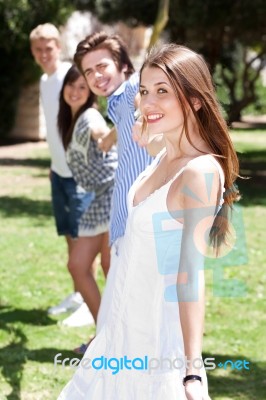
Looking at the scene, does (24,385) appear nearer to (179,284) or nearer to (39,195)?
(179,284)

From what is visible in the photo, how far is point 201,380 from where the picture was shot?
2338 millimetres

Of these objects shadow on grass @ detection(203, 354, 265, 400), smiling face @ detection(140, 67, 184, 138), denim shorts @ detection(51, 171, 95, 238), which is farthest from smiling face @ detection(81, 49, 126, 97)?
shadow on grass @ detection(203, 354, 265, 400)

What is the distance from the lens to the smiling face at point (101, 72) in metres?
4.23

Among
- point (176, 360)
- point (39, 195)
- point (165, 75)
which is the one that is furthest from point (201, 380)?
point (39, 195)

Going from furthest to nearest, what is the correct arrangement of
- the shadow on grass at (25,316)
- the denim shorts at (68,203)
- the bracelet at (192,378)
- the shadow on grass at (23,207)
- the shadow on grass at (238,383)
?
the shadow on grass at (23,207)
the shadow on grass at (25,316)
the denim shorts at (68,203)
the shadow on grass at (238,383)
the bracelet at (192,378)

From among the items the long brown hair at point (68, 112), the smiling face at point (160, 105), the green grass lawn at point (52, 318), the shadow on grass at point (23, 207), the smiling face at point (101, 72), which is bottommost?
the shadow on grass at point (23, 207)

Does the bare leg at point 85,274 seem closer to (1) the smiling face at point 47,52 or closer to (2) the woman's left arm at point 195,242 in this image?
(1) the smiling face at point 47,52

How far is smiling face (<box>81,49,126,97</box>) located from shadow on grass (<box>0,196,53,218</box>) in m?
6.41

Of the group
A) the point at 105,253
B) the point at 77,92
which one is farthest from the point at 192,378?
the point at 77,92

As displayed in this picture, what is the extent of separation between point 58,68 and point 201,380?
4.37m

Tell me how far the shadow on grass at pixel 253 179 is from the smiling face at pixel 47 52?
5.09 metres

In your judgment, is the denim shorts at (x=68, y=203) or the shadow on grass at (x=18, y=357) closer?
the shadow on grass at (x=18, y=357)

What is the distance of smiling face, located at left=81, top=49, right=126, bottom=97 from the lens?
4230 millimetres

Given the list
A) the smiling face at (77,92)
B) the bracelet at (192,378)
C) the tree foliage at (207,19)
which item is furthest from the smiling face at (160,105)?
the tree foliage at (207,19)
